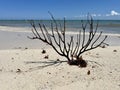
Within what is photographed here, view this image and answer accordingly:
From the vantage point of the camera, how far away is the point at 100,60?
250 inches

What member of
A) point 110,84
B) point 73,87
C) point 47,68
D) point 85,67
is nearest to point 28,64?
point 47,68

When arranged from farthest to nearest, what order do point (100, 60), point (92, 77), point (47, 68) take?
point (100, 60), point (47, 68), point (92, 77)

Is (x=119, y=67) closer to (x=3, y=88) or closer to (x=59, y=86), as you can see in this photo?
(x=59, y=86)

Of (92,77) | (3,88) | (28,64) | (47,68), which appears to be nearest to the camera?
(3,88)

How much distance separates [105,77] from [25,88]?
64.9 inches

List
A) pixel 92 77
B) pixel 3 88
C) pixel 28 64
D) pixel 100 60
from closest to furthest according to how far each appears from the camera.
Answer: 1. pixel 3 88
2. pixel 92 77
3. pixel 28 64
4. pixel 100 60

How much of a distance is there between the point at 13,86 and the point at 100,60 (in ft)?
8.63

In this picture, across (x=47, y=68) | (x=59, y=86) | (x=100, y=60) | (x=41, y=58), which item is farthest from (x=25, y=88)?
(x=100, y=60)

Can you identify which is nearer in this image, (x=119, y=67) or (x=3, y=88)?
(x=3, y=88)

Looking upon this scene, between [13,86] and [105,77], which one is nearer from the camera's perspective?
[13,86]

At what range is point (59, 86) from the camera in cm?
455

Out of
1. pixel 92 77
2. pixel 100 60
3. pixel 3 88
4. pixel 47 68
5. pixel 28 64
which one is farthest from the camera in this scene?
pixel 100 60

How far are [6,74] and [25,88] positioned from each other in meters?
0.90

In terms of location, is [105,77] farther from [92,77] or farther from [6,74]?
[6,74]
